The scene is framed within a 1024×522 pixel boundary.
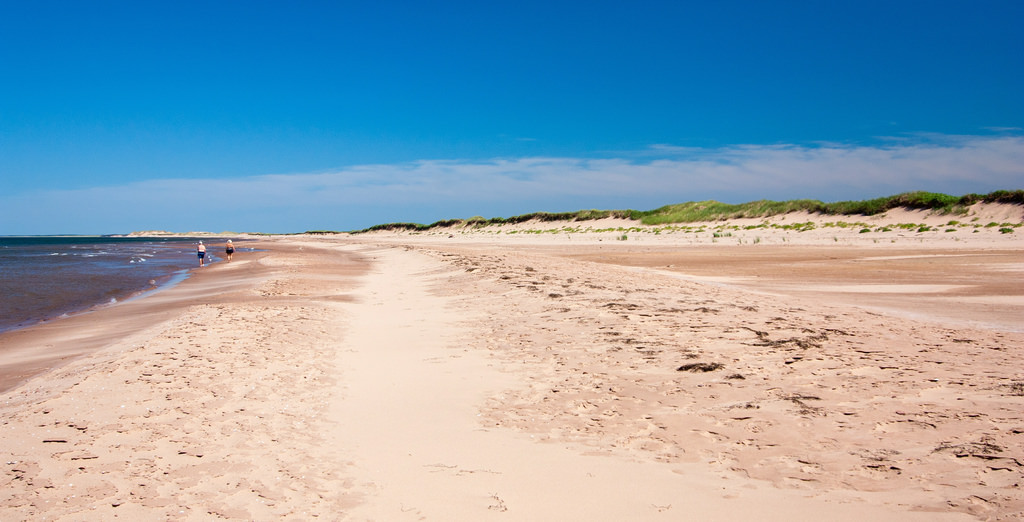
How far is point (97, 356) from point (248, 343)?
178 centimetres

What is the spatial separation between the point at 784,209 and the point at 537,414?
4315cm

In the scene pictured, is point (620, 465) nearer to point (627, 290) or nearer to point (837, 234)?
point (627, 290)

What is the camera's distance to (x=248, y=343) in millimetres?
7004

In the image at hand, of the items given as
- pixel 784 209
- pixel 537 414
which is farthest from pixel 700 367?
pixel 784 209

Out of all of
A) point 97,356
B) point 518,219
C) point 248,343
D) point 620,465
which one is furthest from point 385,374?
point 518,219

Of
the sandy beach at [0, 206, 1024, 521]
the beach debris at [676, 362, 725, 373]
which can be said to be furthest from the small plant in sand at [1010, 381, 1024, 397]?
the beach debris at [676, 362, 725, 373]

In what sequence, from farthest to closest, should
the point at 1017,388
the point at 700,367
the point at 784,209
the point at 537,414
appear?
the point at 784,209 < the point at 700,367 < the point at 537,414 < the point at 1017,388

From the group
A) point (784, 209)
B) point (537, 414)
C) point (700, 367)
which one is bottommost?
point (537, 414)

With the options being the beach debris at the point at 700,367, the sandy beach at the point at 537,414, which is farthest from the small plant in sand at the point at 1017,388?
the beach debris at the point at 700,367

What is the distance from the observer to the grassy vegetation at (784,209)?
31281 millimetres

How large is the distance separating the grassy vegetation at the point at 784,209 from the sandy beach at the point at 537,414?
1111 inches

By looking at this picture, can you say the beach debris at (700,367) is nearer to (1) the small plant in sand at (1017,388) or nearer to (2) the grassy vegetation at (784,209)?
(1) the small plant in sand at (1017,388)

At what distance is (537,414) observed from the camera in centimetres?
439

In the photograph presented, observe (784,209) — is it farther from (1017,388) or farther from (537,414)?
(537,414)
